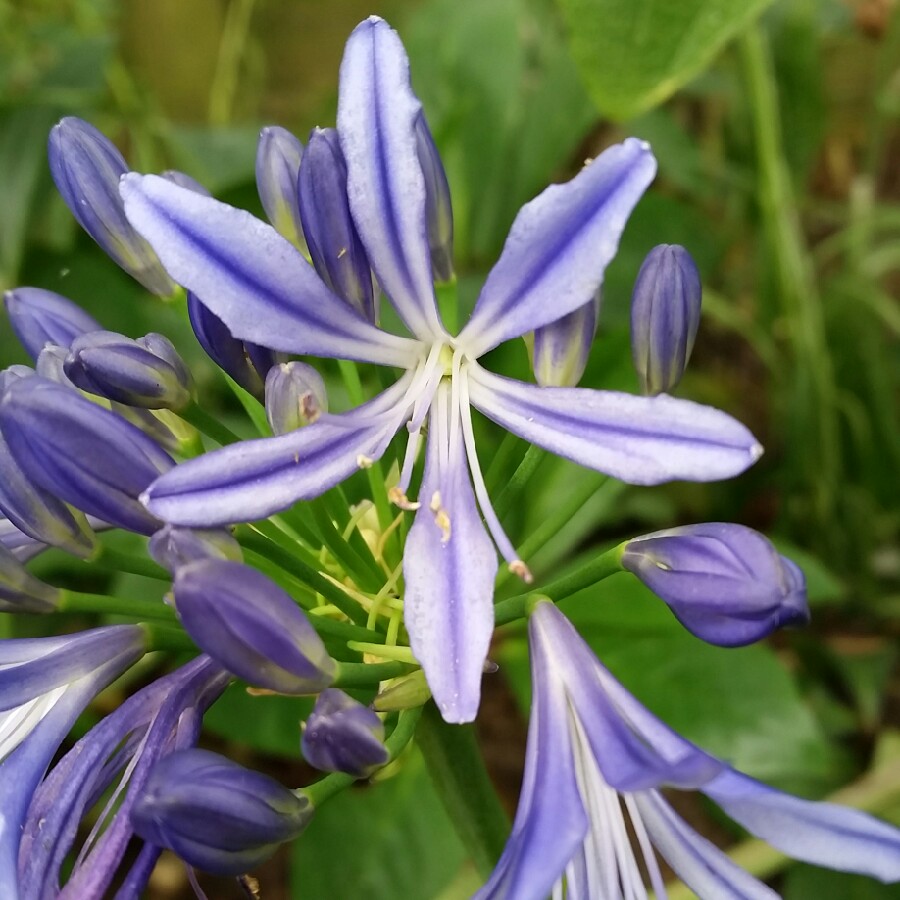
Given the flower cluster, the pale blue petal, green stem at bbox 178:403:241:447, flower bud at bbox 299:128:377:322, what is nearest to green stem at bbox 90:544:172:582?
the flower cluster

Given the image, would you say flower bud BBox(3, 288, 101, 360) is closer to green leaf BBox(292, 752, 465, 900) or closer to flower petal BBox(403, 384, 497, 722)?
flower petal BBox(403, 384, 497, 722)

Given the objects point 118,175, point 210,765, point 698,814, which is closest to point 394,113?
point 118,175

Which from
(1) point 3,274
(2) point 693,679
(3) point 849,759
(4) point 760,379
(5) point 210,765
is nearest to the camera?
(5) point 210,765

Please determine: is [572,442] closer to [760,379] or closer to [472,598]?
[472,598]

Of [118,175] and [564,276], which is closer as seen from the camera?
[564,276]

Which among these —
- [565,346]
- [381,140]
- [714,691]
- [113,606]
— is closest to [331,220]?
[381,140]

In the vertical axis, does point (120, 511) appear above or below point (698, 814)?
above
